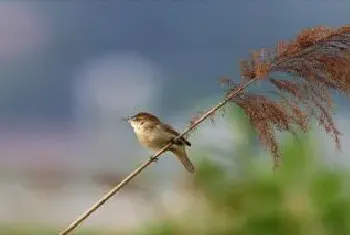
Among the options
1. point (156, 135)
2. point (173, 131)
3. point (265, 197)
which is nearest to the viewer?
point (173, 131)

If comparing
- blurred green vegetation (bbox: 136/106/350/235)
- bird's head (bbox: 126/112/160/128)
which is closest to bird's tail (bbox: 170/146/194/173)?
bird's head (bbox: 126/112/160/128)

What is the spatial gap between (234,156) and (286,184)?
0.23 m

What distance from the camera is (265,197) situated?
3.71 meters

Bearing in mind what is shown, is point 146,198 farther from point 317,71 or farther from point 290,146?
point 317,71

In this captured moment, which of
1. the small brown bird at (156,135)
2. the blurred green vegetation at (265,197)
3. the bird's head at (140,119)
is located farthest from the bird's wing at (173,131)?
the blurred green vegetation at (265,197)

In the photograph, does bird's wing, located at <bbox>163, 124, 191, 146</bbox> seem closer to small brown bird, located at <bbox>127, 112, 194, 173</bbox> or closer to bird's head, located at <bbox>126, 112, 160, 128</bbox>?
small brown bird, located at <bbox>127, 112, 194, 173</bbox>

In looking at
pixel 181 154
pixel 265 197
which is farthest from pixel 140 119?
pixel 265 197

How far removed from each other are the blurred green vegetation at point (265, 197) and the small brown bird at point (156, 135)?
170 centimetres

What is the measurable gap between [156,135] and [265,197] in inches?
85.5

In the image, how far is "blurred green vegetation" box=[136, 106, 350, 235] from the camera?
355 cm

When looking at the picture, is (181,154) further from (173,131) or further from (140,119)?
(140,119)

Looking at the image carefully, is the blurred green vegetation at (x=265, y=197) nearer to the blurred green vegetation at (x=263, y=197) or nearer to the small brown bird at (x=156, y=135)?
the blurred green vegetation at (x=263, y=197)

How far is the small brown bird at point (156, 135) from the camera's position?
1.48 meters

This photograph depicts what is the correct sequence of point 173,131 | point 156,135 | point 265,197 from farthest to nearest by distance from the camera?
point 265,197 < point 156,135 < point 173,131
